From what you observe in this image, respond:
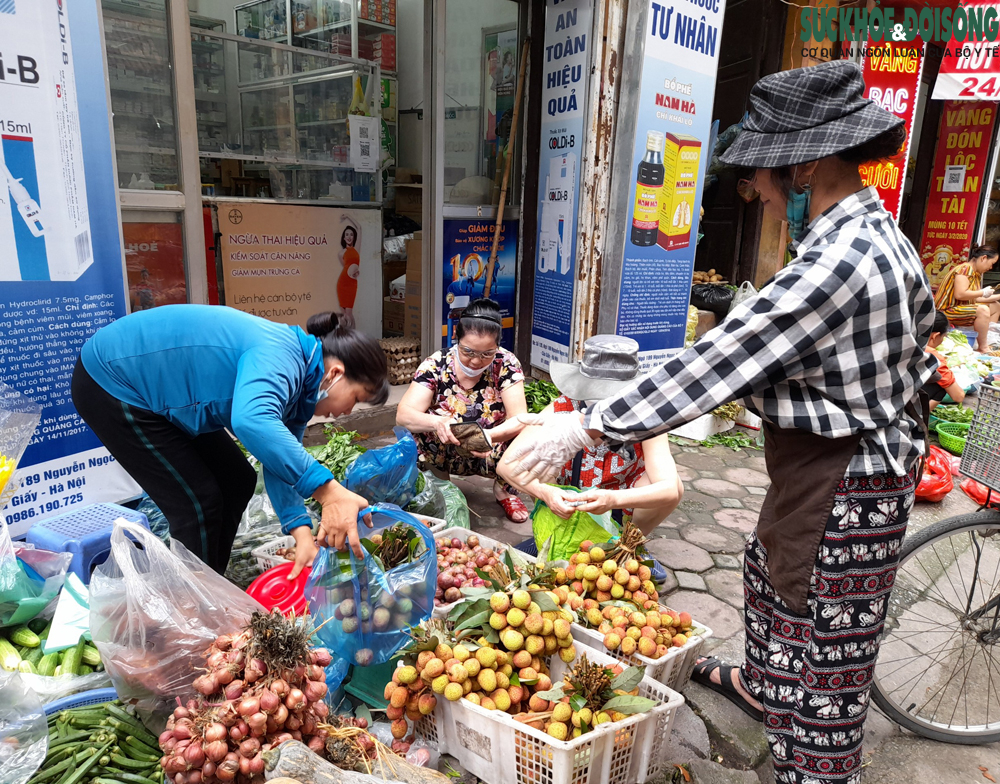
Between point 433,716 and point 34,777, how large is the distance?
1.03m

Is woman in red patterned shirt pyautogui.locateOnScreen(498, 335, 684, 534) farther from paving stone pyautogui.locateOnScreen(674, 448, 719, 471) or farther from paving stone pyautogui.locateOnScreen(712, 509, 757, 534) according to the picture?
paving stone pyautogui.locateOnScreen(674, 448, 719, 471)

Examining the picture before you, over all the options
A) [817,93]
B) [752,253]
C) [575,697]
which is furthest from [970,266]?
[575,697]

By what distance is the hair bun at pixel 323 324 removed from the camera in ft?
7.61

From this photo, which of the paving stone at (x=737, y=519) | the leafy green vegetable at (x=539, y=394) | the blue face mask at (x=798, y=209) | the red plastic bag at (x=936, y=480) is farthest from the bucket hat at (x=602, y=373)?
the red plastic bag at (x=936, y=480)

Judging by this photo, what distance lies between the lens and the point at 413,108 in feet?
26.8

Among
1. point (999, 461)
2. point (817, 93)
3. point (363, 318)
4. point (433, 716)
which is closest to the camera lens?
point (817, 93)

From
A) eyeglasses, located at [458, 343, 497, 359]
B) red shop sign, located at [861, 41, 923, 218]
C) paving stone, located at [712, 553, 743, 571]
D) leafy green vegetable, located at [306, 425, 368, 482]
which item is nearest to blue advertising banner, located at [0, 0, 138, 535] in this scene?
leafy green vegetable, located at [306, 425, 368, 482]

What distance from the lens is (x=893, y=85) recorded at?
7246mm

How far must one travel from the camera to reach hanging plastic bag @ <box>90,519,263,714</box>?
1.81 meters

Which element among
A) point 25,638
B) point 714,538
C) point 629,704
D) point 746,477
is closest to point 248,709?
point 629,704

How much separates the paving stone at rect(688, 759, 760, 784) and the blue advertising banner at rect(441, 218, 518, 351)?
372 cm

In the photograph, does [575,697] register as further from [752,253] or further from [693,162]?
[752,253]

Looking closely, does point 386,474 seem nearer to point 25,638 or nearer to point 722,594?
point 25,638

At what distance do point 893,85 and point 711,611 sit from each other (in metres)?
6.91
